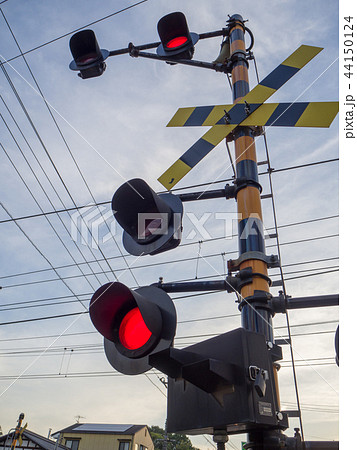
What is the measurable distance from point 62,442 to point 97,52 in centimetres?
3696

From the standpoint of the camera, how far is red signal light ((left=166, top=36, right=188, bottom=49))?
4.14m

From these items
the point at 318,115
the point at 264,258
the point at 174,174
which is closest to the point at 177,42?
the point at 174,174

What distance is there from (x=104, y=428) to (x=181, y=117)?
125 ft

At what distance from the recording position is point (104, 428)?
1358 inches

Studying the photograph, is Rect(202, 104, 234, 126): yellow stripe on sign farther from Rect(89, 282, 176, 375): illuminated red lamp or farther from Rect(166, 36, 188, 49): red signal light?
Rect(89, 282, 176, 375): illuminated red lamp

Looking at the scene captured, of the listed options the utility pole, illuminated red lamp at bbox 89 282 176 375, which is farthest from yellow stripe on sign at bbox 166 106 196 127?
illuminated red lamp at bbox 89 282 176 375

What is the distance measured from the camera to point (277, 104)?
315 centimetres

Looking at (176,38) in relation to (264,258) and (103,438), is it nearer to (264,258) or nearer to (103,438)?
(264,258)

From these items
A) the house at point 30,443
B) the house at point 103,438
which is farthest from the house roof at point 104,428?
the house at point 30,443

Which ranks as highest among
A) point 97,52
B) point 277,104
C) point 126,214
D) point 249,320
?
point 97,52

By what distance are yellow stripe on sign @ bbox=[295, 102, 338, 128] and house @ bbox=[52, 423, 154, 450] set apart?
35.5 m

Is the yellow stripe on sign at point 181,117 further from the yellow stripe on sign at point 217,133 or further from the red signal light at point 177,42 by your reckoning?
the red signal light at point 177,42
